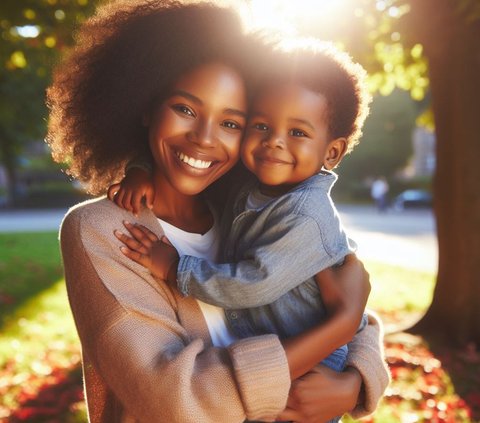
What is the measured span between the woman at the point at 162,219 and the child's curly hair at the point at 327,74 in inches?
3.8

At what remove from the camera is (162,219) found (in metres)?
2.28

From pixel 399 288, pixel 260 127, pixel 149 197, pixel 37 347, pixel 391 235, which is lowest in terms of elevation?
pixel 391 235

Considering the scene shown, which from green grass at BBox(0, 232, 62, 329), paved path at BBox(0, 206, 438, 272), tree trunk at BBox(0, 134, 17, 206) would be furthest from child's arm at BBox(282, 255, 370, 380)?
tree trunk at BBox(0, 134, 17, 206)

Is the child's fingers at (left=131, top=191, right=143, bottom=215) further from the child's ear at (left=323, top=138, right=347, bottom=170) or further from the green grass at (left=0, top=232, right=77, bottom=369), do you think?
the green grass at (left=0, top=232, right=77, bottom=369)

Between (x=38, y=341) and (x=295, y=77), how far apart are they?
615cm

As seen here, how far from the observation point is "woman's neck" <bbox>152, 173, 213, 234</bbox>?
2.31 metres

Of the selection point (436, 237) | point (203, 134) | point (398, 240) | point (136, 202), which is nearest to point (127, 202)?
point (136, 202)

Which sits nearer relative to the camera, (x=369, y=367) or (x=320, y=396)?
(x=320, y=396)

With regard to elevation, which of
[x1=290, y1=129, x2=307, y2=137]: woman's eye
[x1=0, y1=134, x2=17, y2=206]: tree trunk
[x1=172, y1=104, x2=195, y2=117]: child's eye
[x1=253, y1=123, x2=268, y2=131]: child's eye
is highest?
[x1=172, y1=104, x2=195, y2=117]: child's eye

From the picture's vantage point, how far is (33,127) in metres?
21.1

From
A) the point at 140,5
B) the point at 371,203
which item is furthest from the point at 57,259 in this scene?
the point at 371,203

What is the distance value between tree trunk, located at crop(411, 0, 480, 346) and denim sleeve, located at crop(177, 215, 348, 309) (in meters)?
5.32

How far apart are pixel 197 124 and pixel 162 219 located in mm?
406

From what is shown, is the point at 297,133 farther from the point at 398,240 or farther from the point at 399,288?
the point at 398,240
